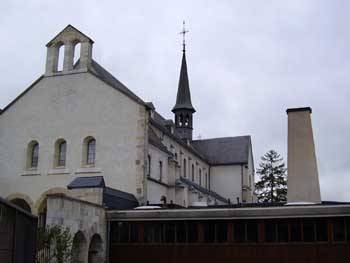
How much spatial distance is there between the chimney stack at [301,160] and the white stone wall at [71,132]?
383 inches

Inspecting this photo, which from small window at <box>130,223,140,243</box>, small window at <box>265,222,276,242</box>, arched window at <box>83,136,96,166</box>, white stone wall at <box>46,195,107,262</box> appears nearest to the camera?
white stone wall at <box>46,195,107,262</box>

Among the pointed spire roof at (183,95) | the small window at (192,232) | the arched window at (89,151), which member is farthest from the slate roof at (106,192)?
the pointed spire roof at (183,95)

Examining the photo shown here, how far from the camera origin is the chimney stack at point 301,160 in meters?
30.2

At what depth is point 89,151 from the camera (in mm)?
37219

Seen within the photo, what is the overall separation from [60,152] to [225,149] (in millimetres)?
30504

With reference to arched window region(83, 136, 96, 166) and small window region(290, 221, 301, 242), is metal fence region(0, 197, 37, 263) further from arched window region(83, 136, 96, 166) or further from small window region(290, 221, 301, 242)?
arched window region(83, 136, 96, 166)

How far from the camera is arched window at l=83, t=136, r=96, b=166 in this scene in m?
36.7

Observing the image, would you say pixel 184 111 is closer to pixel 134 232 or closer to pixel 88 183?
pixel 88 183

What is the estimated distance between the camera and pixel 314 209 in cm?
2453

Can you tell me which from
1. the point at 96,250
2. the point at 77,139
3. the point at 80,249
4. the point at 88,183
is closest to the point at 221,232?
the point at 96,250

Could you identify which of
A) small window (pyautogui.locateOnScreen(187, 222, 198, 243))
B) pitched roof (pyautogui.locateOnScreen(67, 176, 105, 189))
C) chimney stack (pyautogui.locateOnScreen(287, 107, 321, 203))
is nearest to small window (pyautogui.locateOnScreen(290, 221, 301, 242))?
small window (pyautogui.locateOnScreen(187, 222, 198, 243))

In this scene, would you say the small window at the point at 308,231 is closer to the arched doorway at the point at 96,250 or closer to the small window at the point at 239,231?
the small window at the point at 239,231

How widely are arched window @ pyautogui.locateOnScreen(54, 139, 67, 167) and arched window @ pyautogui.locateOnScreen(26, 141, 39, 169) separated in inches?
67.1

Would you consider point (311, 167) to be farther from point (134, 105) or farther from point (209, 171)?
point (209, 171)
